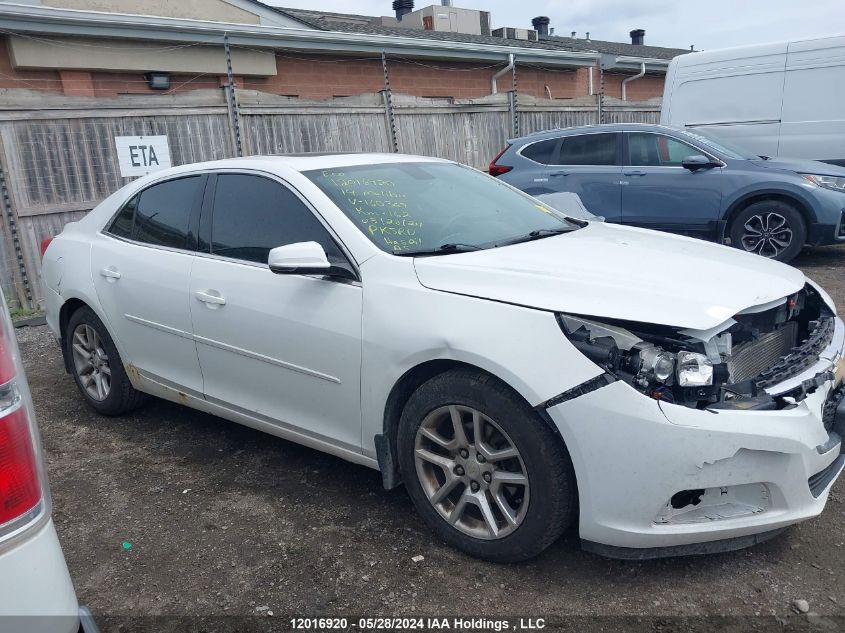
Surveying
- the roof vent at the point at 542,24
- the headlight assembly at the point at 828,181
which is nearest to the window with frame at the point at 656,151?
the headlight assembly at the point at 828,181

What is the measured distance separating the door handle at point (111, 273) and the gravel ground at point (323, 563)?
3.44 ft

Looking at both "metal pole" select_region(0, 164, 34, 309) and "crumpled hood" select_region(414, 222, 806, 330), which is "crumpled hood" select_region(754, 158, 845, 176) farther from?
"metal pole" select_region(0, 164, 34, 309)

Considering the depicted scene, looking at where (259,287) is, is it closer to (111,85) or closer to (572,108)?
(111,85)

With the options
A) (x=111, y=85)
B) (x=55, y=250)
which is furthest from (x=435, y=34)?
(x=55, y=250)

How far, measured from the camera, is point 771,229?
316 inches

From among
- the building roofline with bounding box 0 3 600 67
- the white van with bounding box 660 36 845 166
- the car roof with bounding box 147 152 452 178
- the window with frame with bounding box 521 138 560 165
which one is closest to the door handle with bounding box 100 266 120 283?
the car roof with bounding box 147 152 452 178

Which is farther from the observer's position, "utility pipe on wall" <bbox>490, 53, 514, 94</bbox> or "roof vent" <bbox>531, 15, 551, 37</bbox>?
"roof vent" <bbox>531, 15, 551, 37</bbox>

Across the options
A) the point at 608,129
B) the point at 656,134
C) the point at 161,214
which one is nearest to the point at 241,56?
the point at 608,129

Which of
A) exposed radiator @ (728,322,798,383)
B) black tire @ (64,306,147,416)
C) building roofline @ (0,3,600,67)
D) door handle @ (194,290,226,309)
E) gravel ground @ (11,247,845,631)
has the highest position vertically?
building roofline @ (0,3,600,67)

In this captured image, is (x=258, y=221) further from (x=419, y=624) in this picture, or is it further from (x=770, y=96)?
(x=770, y=96)

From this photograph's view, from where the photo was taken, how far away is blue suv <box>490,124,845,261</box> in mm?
7820

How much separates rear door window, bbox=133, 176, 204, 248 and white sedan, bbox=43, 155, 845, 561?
0.02 m

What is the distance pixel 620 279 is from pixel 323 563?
5.40ft

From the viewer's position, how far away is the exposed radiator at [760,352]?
8.83ft
